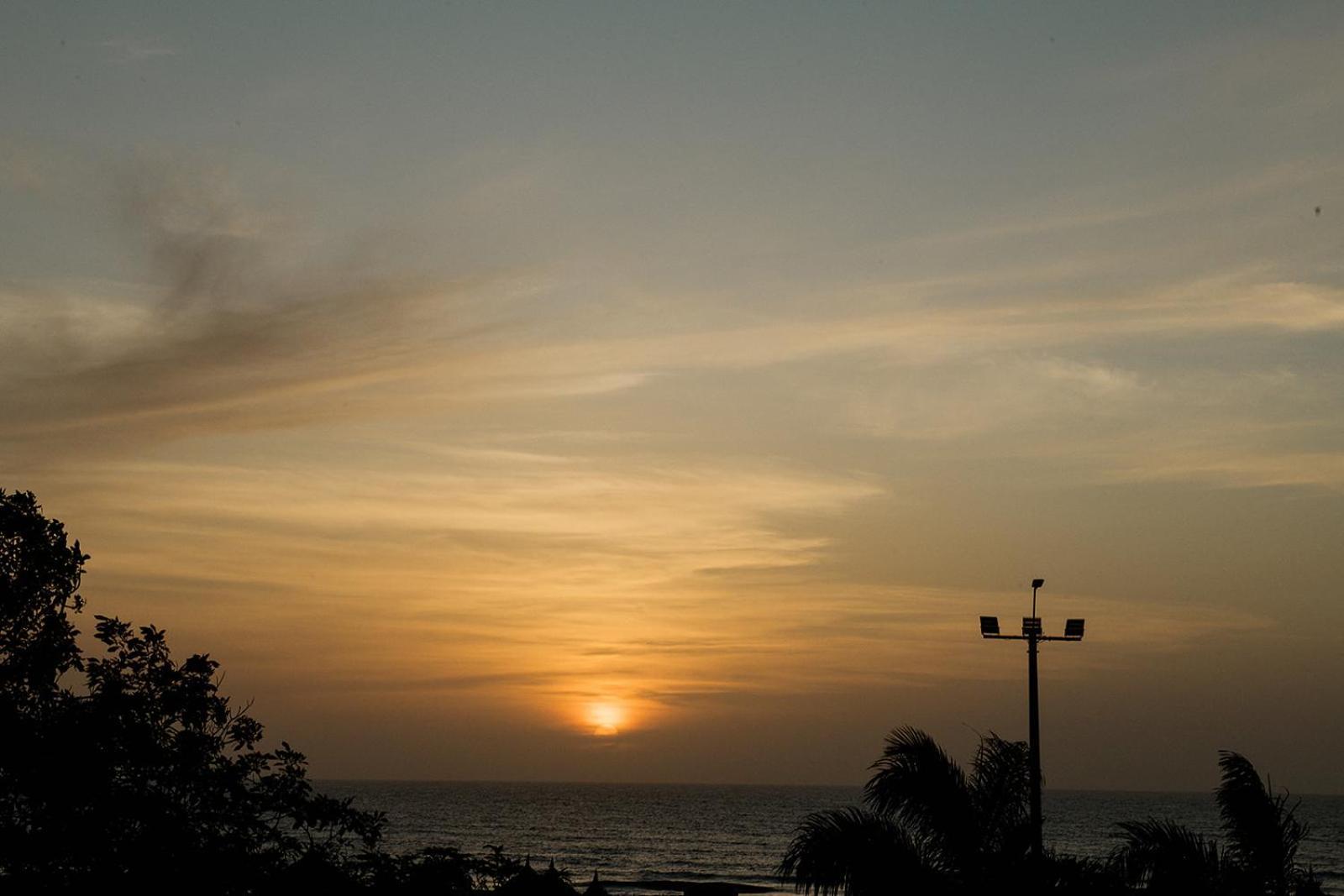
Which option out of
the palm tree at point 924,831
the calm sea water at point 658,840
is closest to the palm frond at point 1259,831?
the palm tree at point 924,831

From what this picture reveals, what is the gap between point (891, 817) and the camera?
765 inches

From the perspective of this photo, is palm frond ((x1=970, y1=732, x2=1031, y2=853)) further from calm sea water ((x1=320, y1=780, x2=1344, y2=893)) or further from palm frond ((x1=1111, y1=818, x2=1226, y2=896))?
calm sea water ((x1=320, y1=780, x2=1344, y2=893))

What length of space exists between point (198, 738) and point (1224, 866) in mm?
14660

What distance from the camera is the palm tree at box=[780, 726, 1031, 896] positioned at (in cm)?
1814

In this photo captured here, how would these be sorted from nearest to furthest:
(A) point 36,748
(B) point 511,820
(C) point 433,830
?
(A) point 36,748 → (C) point 433,830 → (B) point 511,820

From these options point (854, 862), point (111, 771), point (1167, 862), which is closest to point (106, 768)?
point (111, 771)

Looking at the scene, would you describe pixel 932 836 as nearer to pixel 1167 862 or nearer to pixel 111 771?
pixel 1167 862

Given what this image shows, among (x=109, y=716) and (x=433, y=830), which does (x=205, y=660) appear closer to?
(x=109, y=716)

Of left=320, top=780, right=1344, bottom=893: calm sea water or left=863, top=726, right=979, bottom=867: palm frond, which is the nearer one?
left=863, top=726, right=979, bottom=867: palm frond

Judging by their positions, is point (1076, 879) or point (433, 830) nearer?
point (1076, 879)

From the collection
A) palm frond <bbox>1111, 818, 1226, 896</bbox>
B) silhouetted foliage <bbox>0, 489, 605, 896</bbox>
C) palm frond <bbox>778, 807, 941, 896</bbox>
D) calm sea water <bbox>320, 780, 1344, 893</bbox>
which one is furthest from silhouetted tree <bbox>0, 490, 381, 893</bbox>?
calm sea water <bbox>320, 780, 1344, 893</bbox>

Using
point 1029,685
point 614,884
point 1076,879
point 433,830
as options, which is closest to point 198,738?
point 1076,879

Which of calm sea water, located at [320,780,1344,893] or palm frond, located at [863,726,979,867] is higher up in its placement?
palm frond, located at [863,726,979,867]

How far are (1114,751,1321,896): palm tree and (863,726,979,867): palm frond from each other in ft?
8.38
